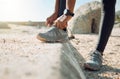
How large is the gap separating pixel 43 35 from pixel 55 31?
139mm

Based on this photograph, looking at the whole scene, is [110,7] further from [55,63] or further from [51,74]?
[51,74]

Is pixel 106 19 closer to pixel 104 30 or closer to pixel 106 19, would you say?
pixel 106 19

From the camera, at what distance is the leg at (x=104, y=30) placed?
338 centimetres

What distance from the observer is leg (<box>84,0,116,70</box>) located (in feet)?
11.1

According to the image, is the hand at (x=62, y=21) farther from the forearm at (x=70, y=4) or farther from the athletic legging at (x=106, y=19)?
the athletic legging at (x=106, y=19)

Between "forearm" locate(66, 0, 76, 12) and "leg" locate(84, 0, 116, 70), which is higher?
"forearm" locate(66, 0, 76, 12)

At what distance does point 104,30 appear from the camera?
11.3 feet

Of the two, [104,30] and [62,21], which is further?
[104,30]

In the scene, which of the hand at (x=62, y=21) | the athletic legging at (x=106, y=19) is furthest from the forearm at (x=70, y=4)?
the athletic legging at (x=106, y=19)

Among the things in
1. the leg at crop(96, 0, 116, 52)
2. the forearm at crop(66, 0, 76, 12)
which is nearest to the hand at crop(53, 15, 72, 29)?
the forearm at crop(66, 0, 76, 12)

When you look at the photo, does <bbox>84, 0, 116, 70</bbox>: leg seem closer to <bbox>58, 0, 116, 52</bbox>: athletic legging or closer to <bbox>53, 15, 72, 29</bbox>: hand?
<bbox>58, 0, 116, 52</bbox>: athletic legging

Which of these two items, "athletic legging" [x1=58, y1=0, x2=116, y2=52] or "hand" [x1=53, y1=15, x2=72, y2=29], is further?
"athletic legging" [x1=58, y1=0, x2=116, y2=52]

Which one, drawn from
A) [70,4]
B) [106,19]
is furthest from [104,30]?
[70,4]

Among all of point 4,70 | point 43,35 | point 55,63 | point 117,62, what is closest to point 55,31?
point 43,35
